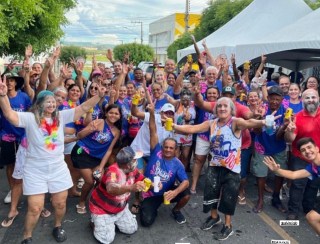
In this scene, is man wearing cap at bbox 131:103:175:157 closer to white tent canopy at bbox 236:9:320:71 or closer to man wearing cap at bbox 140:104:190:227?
man wearing cap at bbox 140:104:190:227

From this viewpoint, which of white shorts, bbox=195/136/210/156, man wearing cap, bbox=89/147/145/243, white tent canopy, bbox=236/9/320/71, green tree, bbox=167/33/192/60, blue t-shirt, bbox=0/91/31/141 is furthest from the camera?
green tree, bbox=167/33/192/60

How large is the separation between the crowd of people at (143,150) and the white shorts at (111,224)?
0.01m

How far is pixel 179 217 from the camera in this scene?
462 cm

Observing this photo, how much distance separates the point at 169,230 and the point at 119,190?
986 millimetres

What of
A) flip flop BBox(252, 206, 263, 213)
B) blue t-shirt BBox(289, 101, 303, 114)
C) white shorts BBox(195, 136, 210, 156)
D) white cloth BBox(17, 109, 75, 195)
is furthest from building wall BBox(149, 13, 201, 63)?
white cloth BBox(17, 109, 75, 195)

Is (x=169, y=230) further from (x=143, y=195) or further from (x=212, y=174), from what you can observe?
(x=212, y=174)

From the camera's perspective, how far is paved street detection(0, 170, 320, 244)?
4098 millimetres

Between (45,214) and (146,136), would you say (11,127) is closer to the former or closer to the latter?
(45,214)

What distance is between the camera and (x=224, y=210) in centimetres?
418

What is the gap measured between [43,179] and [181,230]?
1.77 m

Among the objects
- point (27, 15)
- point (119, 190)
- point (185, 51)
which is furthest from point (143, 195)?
point (185, 51)

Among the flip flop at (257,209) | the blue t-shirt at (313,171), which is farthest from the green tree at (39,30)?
the blue t-shirt at (313,171)

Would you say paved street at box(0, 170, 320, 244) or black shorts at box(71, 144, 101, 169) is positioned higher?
black shorts at box(71, 144, 101, 169)

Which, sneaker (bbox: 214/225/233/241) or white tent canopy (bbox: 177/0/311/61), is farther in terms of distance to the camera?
white tent canopy (bbox: 177/0/311/61)
